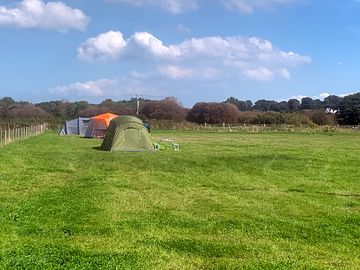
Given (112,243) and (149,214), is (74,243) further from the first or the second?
(149,214)

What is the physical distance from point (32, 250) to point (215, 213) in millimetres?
4197

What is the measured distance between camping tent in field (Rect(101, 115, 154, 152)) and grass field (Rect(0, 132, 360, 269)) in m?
8.32

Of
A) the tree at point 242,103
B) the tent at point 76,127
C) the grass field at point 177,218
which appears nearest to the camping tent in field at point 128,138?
the grass field at point 177,218

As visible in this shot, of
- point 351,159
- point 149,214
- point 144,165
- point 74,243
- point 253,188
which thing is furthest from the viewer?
point 351,159

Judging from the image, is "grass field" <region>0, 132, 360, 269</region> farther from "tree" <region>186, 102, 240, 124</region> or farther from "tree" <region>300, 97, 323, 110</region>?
"tree" <region>300, 97, 323, 110</region>

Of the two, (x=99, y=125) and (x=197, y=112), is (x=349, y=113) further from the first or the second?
(x=99, y=125)

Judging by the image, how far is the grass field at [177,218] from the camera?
6.87m

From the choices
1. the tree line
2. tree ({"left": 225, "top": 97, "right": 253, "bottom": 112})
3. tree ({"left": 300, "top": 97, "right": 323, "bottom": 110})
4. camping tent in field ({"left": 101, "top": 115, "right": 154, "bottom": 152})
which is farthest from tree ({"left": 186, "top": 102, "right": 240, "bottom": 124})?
camping tent in field ({"left": 101, "top": 115, "right": 154, "bottom": 152})

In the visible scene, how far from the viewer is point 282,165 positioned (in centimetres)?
1997

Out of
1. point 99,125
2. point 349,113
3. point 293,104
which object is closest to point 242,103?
point 293,104

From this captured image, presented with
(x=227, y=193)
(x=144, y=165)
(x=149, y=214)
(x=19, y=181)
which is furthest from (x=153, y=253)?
(x=144, y=165)

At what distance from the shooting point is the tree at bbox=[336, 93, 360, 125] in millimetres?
95625

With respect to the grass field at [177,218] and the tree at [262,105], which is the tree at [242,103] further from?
the grass field at [177,218]

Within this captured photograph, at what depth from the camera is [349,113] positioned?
318ft
